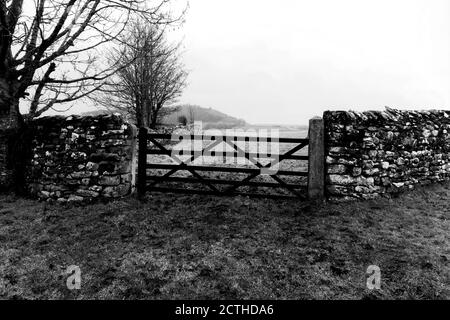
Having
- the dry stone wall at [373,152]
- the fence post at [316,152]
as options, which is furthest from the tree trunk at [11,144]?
the dry stone wall at [373,152]

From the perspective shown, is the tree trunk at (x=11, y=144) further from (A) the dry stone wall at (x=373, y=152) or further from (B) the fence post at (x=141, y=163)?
(A) the dry stone wall at (x=373, y=152)

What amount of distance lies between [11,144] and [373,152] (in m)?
9.49

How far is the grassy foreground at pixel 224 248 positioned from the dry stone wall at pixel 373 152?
1.48 feet

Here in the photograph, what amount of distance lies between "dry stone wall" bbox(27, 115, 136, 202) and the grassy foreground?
0.52 m

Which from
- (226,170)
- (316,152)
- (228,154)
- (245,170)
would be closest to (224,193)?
(226,170)

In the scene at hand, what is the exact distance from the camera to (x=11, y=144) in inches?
315

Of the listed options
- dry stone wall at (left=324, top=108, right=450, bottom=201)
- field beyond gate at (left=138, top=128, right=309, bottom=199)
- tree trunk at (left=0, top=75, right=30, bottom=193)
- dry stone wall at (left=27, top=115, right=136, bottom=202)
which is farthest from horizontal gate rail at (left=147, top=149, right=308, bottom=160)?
tree trunk at (left=0, top=75, right=30, bottom=193)

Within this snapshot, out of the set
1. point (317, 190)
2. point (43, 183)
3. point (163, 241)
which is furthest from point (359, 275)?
point (43, 183)

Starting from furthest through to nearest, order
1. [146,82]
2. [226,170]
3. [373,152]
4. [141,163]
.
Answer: [146,82]
[141,163]
[373,152]
[226,170]

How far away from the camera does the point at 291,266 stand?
15.1ft

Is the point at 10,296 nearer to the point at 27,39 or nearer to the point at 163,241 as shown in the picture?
the point at 163,241

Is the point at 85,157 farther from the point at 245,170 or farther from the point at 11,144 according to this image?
the point at 245,170

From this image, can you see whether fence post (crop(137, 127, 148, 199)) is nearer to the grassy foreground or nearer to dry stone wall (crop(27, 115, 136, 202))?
dry stone wall (crop(27, 115, 136, 202))

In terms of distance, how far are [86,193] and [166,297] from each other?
14.7ft
